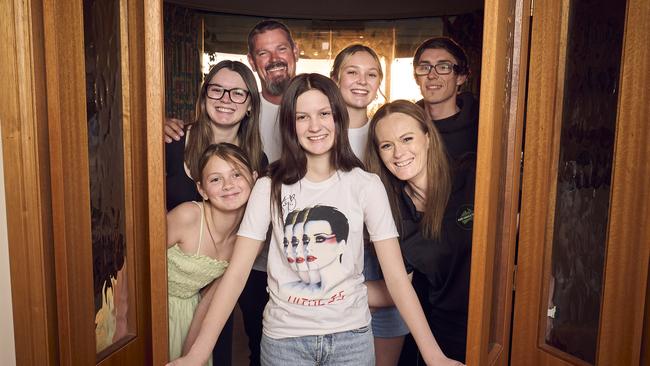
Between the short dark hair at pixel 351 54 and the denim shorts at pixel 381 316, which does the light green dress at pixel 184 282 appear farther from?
the short dark hair at pixel 351 54

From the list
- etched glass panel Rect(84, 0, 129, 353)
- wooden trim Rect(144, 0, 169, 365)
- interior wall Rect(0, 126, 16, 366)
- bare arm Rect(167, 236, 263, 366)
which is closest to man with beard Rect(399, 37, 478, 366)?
bare arm Rect(167, 236, 263, 366)

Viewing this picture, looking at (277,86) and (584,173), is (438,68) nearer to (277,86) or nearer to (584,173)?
(277,86)

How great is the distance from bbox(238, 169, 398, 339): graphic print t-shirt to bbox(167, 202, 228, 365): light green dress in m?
0.19

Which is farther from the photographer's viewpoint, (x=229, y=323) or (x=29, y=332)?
(x=229, y=323)

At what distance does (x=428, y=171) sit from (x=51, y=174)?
4.07ft

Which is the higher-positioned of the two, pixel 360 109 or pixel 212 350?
pixel 360 109

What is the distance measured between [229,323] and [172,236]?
37cm

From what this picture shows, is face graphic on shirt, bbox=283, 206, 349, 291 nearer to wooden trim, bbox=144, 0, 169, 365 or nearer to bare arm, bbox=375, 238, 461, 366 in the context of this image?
bare arm, bbox=375, 238, 461, 366

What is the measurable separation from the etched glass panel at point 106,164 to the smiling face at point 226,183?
338 millimetres

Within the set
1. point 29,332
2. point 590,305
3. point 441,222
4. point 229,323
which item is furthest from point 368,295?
point 29,332

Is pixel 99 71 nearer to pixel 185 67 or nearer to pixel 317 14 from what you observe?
pixel 185 67

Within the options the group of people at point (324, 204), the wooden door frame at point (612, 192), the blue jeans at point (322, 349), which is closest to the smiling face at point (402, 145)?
the group of people at point (324, 204)

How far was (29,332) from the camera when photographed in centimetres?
168

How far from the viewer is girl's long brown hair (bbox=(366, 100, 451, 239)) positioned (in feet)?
5.70
